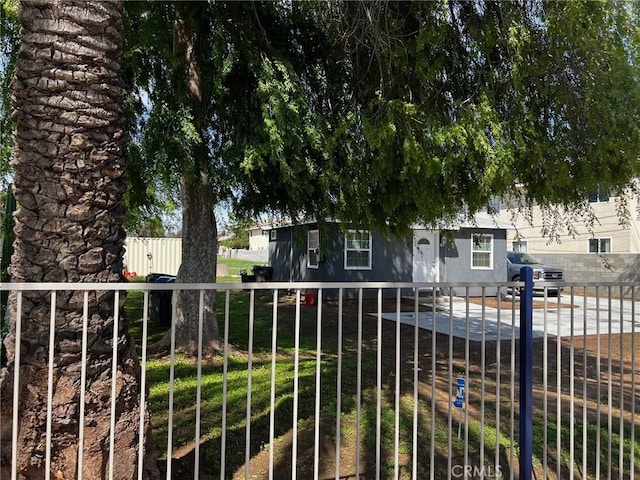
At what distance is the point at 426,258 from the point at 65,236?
Answer: 53.8 feet

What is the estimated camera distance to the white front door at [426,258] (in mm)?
18047

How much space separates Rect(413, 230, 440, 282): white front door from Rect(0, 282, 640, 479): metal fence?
8535mm

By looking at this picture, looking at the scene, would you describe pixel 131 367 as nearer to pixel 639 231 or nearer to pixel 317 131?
pixel 317 131

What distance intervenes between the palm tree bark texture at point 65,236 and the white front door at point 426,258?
51.8 feet

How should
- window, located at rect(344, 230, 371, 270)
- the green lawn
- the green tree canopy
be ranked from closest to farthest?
the green lawn < the green tree canopy < window, located at rect(344, 230, 371, 270)

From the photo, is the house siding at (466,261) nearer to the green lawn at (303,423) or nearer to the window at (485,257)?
the window at (485,257)

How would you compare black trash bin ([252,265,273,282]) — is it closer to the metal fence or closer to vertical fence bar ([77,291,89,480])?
the metal fence

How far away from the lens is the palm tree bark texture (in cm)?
274

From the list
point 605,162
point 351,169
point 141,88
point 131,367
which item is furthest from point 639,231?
point 131,367

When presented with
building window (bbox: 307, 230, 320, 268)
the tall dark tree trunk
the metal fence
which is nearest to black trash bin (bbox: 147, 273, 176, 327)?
the metal fence

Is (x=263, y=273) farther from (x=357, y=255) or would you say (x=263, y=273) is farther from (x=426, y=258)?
(x=426, y=258)

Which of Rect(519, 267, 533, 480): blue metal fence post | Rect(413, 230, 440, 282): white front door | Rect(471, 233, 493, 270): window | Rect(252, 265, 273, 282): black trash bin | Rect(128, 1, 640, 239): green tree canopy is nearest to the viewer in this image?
Rect(519, 267, 533, 480): blue metal fence post

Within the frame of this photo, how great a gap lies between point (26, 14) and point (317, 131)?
3362mm

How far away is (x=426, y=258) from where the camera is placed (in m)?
18.2
